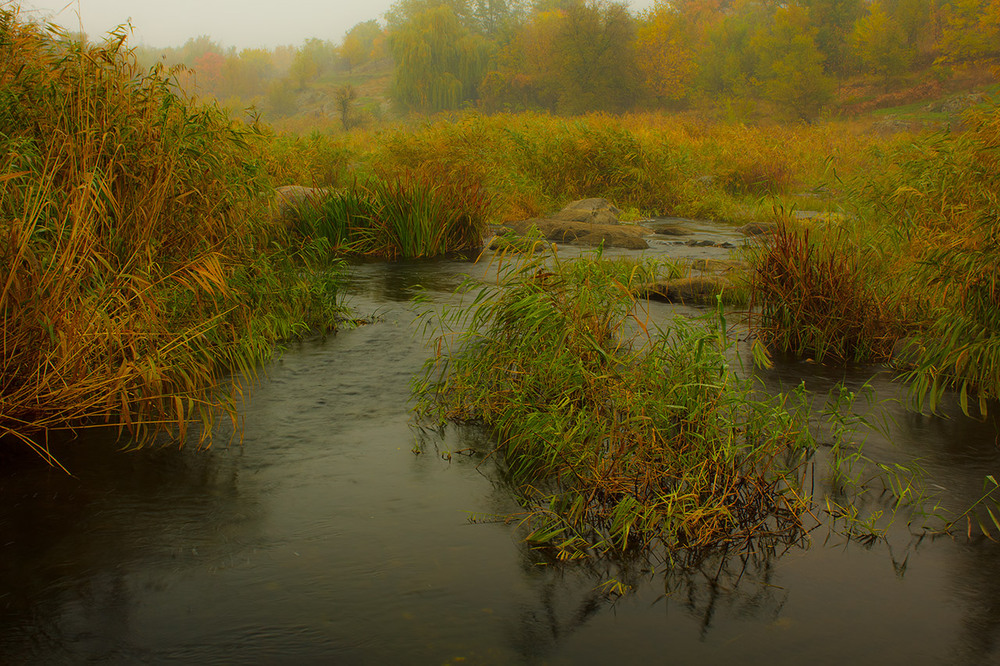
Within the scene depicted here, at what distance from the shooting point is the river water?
2.75m

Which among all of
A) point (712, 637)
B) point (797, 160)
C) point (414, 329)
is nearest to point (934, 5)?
point (797, 160)

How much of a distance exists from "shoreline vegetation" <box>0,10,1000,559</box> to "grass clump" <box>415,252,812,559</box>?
16 millimetres

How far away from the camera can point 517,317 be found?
4.68 metres

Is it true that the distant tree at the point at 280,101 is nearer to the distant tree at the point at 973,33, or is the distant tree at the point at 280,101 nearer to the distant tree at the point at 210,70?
the distant tree at the point at 210,70

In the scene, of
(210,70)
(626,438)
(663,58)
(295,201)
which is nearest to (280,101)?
(210,70)

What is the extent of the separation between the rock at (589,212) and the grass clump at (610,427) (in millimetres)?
9031

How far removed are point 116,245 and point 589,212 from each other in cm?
1020

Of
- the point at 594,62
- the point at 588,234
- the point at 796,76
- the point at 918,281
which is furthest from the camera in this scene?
the point at 594,62

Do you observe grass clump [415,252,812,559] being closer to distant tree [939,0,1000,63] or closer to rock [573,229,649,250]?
rock [573,229,649,250]

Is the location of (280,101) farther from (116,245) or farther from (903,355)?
(903,355)

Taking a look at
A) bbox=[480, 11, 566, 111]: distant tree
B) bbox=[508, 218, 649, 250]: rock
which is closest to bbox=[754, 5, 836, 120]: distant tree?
bbox=[480, 11, 566, 111]: distant tree

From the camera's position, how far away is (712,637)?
2805 mm

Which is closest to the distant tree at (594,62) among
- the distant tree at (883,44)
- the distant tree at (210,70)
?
the distant tree at (883,44)

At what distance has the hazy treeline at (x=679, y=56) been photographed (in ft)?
133
